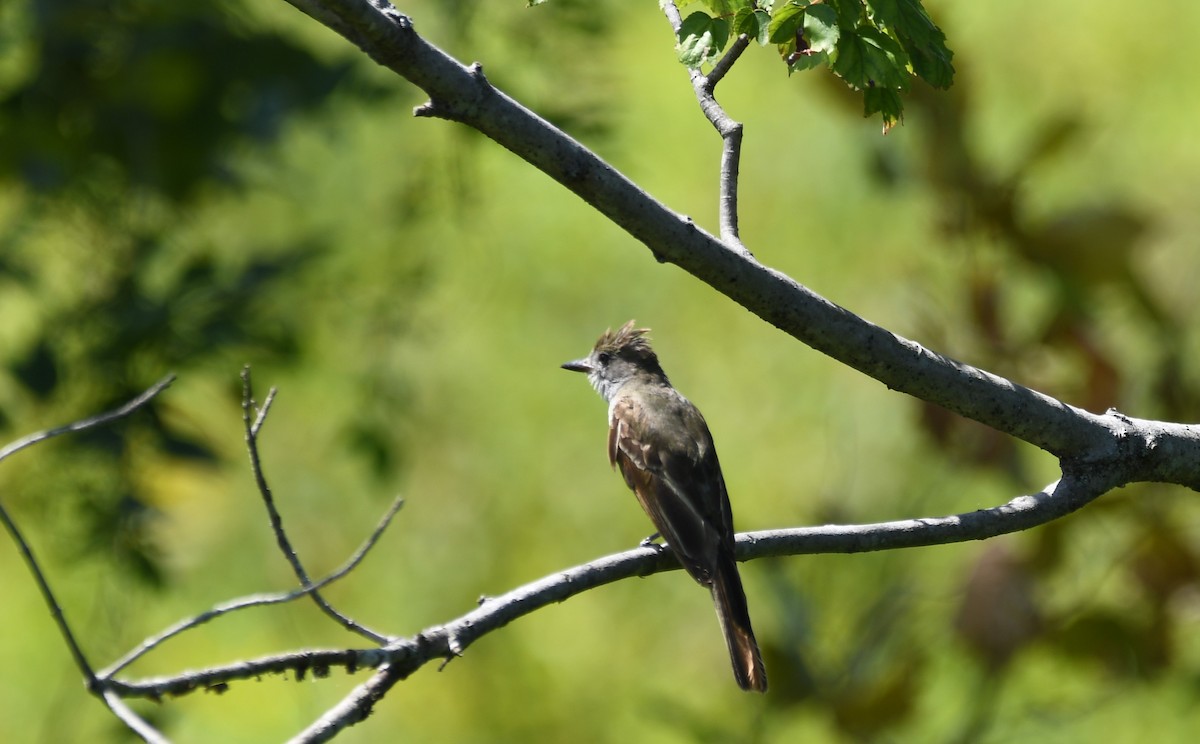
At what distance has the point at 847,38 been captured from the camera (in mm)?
2328

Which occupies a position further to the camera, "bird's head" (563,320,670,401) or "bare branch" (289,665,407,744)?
"bird's head" (563,320,670,401)

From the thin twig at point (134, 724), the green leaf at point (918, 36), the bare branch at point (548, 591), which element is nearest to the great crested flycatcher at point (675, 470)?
the bare branch at point (548, 591)

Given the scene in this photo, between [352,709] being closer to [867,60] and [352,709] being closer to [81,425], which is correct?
[81,425]

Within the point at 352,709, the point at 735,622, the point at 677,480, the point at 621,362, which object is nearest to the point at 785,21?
the point at 352,709

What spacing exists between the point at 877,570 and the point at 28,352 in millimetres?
3611

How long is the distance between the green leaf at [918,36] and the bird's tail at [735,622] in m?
1.65

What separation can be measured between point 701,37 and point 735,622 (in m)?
1.87

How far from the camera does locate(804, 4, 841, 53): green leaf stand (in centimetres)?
226

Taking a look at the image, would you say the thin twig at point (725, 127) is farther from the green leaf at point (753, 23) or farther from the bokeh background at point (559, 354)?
the bokeh background at point (559, 354)

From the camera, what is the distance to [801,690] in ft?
15.5

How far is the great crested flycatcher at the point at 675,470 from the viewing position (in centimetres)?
378

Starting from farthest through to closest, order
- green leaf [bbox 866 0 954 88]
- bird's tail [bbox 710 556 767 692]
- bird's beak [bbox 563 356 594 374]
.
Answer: bird's beak [bbox 563 356 594 374] < bird's tail [bbox 710 556 767 692] < green leaf [bbox 866 0 954 88]

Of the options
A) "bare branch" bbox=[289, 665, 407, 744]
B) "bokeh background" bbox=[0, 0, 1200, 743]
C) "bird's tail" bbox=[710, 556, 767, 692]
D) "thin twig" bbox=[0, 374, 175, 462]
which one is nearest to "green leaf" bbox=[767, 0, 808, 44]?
"bare branch" bbox=[289, 665, 407, 744]

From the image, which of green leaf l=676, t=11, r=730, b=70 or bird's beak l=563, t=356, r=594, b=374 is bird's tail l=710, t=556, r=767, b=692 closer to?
green leaf l=676, t=11, r=730, b=70
